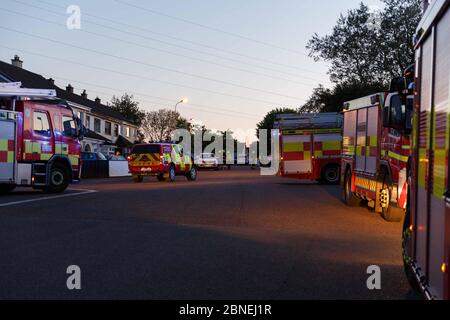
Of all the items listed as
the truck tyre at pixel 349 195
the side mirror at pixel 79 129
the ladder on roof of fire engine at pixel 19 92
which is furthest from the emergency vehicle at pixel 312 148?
the ladder on roof of fire engine at pixel 19 92

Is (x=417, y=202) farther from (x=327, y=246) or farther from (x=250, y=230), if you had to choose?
(x=250, y=230)

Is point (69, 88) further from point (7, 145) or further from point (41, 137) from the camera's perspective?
point (7, 145)

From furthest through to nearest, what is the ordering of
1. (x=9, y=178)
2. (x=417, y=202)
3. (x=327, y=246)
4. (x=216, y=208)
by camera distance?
(x=9, y=178), (x=216, y=208), (x=327, y=246), (x=417, y=202)

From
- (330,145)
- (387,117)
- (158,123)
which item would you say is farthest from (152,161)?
(158,123)

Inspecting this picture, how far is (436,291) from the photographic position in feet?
13.1

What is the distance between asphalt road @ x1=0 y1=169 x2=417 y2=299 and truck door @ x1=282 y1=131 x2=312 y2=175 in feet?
37.6

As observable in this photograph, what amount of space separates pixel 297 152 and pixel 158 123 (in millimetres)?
67804

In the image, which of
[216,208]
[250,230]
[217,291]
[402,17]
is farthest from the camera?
[402,17]

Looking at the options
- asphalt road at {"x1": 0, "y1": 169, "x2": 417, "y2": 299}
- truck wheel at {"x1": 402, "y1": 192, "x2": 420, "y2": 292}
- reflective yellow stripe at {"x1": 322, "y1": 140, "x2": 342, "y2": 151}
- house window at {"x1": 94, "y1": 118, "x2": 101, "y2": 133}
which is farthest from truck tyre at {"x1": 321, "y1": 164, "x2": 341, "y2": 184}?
house window at {"x1": 94, "y1": 118, "x2": 101, "y2": 133}

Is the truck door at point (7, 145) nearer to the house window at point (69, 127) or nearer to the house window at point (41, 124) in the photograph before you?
the house window at point (41, 124)

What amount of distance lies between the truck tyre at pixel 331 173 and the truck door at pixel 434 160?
67.7 ft

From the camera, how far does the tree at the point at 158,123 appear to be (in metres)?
91.3
